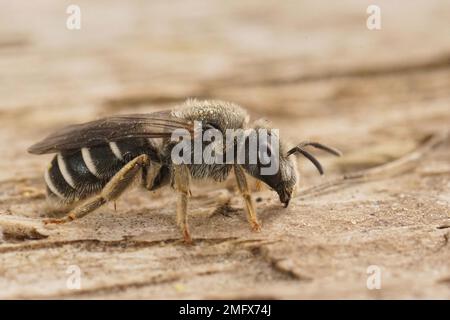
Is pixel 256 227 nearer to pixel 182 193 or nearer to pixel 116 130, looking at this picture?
pixel 182 193

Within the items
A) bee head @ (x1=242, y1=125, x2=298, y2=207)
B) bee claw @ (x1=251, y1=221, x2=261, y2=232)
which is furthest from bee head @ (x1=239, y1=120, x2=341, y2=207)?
bee claw @ (x1=251, y1=221, x2=261, y2=232)

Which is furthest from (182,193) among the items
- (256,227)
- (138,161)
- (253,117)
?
(253,117)

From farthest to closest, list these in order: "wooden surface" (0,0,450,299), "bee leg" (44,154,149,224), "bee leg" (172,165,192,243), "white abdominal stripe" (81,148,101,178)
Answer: "white abdominal stripe" (81,148,101,178) → "bee leg" (44,154,149,224) → "bee leg" (172,165,192,243) → "wooden surface" (0,0,450,299)

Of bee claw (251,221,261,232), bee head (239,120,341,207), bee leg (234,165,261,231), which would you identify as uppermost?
bee head (239,120,341,207)

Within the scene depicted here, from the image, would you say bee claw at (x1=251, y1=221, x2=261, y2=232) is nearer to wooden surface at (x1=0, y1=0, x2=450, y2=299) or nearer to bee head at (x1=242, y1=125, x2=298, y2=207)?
wooden surface at (x1=0, y1=0, x2=450, y2=299)

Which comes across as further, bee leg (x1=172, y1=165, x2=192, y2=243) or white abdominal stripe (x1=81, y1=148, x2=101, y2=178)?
white abdominal stripe (x1=81, y1=148, x2=101, y2=178)

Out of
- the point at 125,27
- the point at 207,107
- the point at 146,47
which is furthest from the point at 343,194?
the point at 125,27

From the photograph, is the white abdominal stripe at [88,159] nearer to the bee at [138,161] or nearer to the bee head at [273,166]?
the bee at [138,161]

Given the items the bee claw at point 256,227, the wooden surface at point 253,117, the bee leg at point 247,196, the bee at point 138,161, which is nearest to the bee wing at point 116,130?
the bee at point 138,161
